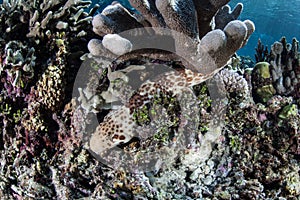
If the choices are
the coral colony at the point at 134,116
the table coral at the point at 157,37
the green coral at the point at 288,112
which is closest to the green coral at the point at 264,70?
the green coral at the point at 288,112

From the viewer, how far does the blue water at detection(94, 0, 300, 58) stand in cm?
2500

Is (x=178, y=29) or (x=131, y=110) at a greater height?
(x=178, y=29)

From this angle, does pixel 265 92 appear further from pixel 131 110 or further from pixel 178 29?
pixel 131 110

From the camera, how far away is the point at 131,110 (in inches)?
90.8

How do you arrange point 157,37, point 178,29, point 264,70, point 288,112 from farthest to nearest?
point 264,70 < point 288,112 < point 157,37 < point 178,29

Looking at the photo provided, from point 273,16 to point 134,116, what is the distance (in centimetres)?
3074

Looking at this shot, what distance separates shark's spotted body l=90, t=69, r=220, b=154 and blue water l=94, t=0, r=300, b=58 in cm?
2496

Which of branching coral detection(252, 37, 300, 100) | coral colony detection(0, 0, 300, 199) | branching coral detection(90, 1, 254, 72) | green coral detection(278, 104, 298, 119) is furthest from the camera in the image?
branching coral detection(252, 37, 300, 100)

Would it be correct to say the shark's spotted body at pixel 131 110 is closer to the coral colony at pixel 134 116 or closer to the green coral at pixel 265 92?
the coral colony at pixel 134 116

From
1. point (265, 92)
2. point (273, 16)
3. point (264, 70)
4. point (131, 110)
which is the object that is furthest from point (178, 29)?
point (273, 16)

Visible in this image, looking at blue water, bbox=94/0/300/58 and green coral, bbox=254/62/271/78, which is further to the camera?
blue water, bbox=94/0/300/58

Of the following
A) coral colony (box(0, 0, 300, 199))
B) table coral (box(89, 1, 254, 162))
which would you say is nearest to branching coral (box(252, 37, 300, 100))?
coral colony (box(0, 0, 300, 199))

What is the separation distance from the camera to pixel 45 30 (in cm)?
270

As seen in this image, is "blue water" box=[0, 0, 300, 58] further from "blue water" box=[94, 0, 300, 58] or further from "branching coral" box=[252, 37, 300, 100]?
"branching coral" box=[252, 37, 300, 100]
